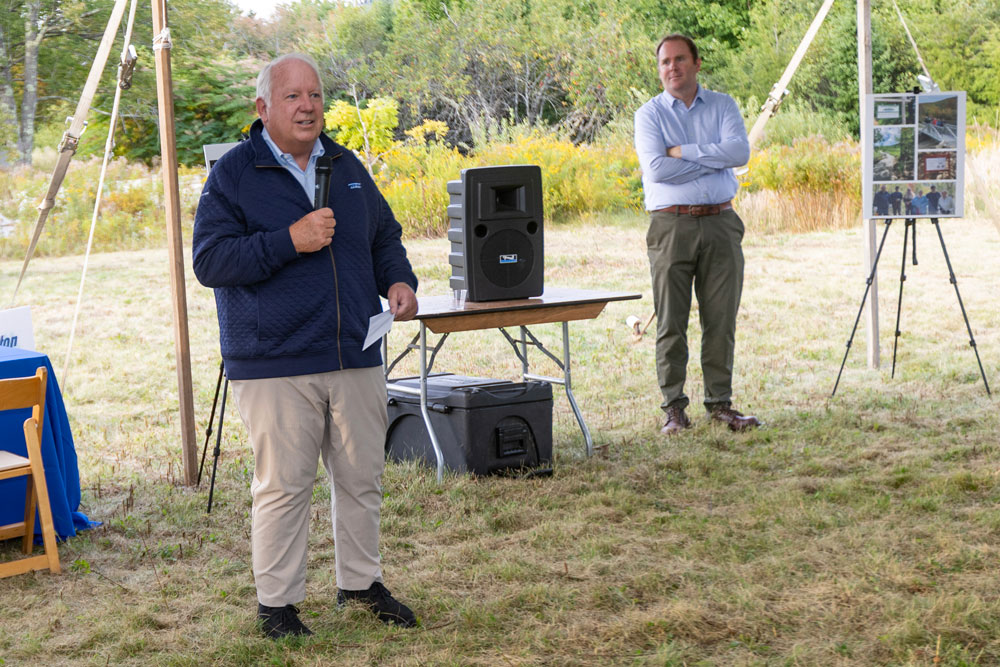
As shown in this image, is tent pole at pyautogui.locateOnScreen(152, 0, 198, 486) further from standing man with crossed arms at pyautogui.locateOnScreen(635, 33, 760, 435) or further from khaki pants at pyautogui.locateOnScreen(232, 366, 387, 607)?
standing man with crossed arms at pyautogui.locateOnScreen(635, 33, 760, 435)

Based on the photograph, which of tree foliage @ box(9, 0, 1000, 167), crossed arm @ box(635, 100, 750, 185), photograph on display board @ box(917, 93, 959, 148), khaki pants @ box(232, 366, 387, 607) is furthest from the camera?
tree foliage @ box(9, 0, 1000, 167)

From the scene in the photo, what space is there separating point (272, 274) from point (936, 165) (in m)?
4.11

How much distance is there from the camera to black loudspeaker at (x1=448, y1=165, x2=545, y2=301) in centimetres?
429

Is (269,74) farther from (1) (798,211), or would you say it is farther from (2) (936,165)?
(1) (798,211)

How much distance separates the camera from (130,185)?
11094mm

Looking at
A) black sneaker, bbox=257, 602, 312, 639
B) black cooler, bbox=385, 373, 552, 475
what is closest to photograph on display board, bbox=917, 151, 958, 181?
black cooler, bbox=385, 373, 552, 475

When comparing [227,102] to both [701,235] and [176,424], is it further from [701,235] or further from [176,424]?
[701,235]

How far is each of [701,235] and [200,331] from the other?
446 cm

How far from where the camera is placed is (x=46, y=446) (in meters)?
3.47

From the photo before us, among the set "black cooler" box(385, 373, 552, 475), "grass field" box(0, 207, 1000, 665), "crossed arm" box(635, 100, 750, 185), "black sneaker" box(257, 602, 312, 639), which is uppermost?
"crossed arm" box(635, 100, 750, 185)

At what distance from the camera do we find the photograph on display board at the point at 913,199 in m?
5.41

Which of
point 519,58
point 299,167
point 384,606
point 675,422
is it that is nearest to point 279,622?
point 384,606

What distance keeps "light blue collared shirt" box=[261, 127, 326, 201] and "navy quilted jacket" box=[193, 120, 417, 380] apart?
0.05 ft

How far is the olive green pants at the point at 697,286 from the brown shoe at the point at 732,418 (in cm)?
4
